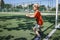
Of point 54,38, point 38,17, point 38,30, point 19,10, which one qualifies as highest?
point 38,17

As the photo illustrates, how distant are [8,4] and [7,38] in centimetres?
2549

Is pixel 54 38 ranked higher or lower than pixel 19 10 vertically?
higher

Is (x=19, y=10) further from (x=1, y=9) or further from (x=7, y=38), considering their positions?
(x=7, y=38)

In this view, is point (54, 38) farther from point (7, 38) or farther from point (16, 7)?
point (16, 7)

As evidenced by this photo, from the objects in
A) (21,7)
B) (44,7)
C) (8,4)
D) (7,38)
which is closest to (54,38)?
(7,38)

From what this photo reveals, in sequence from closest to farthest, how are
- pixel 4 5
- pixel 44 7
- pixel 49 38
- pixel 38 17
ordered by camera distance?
pixel 38 17 → pixel 49 38 → pixel 44 7 → pixel 4 5

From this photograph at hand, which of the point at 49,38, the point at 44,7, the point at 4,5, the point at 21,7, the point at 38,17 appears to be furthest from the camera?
the point at 4,5

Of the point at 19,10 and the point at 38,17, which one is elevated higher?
the point at 38,17

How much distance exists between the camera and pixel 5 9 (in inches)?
1280

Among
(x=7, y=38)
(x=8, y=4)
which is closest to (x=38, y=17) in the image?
(x=7, y=38)

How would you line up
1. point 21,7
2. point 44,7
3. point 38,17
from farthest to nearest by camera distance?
point 21,7, point 44,7, point 38,17

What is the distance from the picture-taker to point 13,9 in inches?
1257

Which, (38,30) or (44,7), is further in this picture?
(44,7)

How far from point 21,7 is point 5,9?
3187 mm
